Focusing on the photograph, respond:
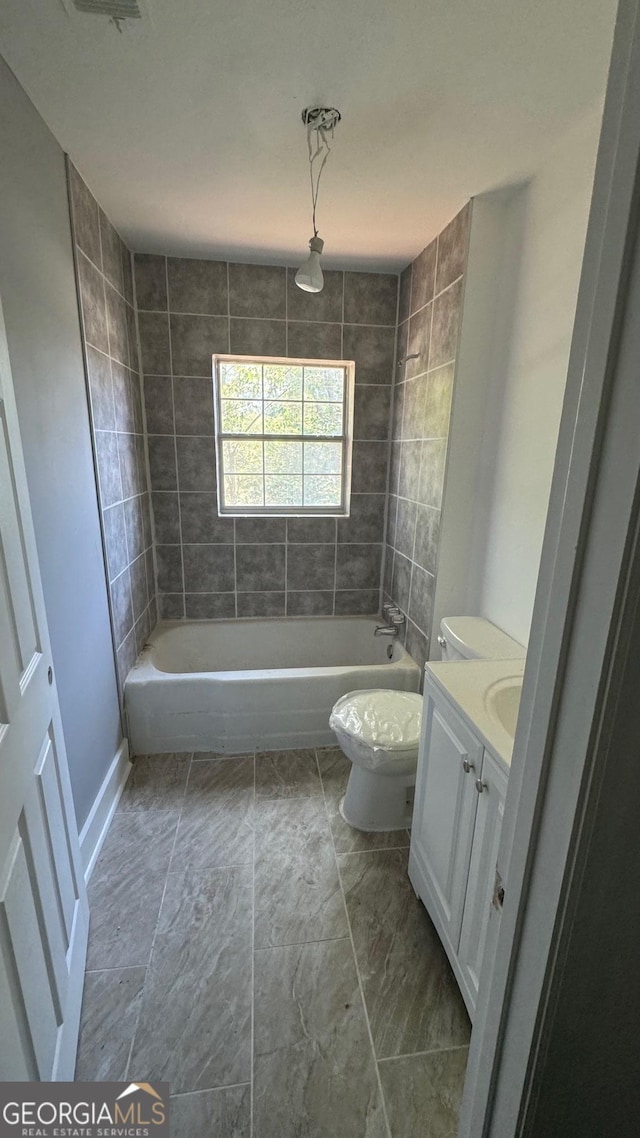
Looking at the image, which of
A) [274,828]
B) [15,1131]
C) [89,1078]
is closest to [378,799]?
[274,828]

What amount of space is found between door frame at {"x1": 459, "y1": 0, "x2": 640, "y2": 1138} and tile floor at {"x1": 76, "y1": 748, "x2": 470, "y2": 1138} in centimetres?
72

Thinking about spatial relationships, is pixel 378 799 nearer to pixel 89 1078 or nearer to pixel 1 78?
pixel 89 1078

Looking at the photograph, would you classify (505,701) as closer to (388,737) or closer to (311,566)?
(388,737)

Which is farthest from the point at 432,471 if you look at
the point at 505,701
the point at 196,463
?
the point at 196,463

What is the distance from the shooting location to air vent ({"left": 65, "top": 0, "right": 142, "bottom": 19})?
1053mm

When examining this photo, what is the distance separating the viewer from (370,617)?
10.5 feet

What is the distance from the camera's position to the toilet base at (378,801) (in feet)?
6.12

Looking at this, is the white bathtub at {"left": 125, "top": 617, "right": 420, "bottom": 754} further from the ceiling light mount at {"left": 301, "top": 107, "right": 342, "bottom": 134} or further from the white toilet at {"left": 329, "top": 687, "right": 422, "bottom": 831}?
the ceiling light mount at {"left": 301, "top": 107, "right": 342, "bottom": 134}

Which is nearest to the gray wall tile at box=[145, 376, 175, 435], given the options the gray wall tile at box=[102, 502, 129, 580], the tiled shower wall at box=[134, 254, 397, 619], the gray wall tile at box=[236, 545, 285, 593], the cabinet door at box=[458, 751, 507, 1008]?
the tiled shower wall at box=[134, 254, 397, 619]

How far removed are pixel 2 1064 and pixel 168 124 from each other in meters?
2.32

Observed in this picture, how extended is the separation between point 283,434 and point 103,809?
2201 millimetres

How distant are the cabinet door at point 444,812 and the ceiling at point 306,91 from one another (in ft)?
5.63

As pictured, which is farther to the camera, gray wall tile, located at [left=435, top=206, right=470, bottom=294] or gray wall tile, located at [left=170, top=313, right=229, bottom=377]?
gray wall tile, located at [left=170, top=313, right=229, bottom=377]

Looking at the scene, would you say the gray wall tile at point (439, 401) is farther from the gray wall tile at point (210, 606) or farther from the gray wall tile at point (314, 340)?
the gray wall tile at point (210, 606)
